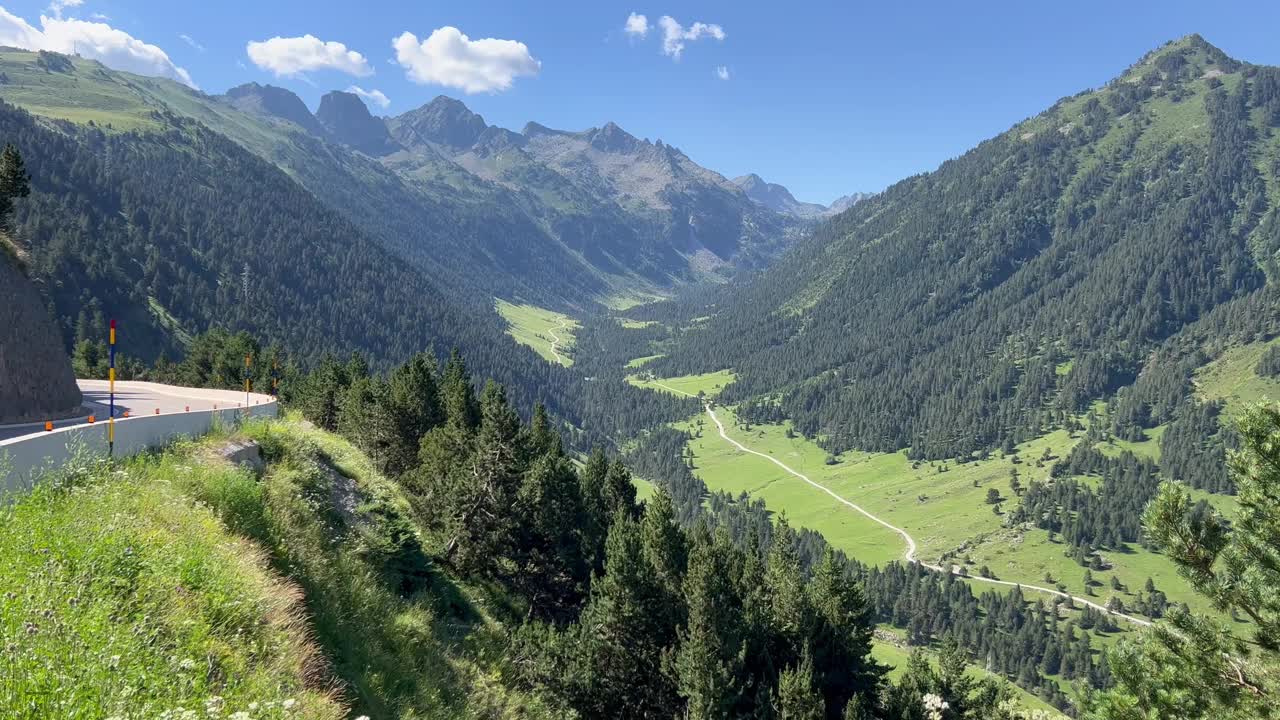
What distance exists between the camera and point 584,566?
49938 millimetres

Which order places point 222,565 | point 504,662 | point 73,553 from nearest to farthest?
point 73,553
point 222,565
point 504,662

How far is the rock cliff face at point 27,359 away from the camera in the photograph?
2392 centimetres

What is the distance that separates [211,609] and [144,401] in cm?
3230

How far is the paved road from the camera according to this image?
80.5 ft

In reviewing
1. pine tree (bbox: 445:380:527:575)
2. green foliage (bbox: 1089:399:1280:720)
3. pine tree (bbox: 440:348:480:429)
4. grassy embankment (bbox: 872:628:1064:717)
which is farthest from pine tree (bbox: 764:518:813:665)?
grassy embankment (bbox: 872:628:1064:717)

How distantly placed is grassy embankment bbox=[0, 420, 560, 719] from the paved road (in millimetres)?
8774

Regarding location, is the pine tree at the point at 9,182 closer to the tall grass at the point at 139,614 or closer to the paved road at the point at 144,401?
the paved road at the point at 144,401

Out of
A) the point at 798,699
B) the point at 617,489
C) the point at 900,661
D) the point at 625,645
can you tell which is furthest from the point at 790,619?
the point at 900,661

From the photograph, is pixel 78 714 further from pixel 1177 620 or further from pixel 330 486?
pixel 1177 620

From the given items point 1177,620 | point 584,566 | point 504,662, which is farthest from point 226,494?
point 584,566

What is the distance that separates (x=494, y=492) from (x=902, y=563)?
190 meters

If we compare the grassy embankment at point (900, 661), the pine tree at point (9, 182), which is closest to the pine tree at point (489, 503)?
the pine tree at point (9, 182)

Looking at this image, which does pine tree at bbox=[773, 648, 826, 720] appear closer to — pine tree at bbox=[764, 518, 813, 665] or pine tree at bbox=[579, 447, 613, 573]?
pine tree at bbox=[764, 518, 813, 665]

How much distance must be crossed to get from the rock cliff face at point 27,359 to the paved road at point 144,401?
1065 mm
